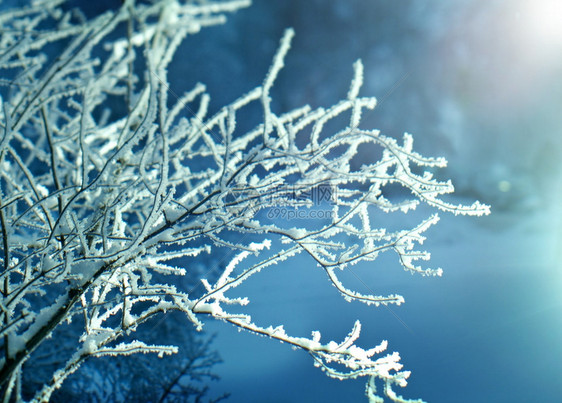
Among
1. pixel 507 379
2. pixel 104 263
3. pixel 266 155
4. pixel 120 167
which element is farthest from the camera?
pixel 507 379

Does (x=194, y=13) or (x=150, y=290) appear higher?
(x=194, y=13)

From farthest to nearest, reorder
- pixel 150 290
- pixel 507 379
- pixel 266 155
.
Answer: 1. pixel 507 379
2. pixel 150 290
3. pixel 266 155

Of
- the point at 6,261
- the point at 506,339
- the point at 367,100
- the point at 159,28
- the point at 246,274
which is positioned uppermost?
the point at 506,339

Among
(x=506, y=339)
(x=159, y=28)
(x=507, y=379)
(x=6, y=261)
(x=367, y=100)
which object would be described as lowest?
(x=6, y=261)

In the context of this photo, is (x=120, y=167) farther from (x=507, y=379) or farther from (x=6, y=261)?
(x=507, y=379)

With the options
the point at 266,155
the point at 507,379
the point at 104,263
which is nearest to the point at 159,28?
the point at 266,155

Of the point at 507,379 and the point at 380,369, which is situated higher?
→ the point at 507,379

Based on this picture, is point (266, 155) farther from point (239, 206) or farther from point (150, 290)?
point (150, 290)

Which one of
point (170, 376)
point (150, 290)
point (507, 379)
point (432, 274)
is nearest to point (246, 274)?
point (150, 290)

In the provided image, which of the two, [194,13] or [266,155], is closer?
[194,13]
